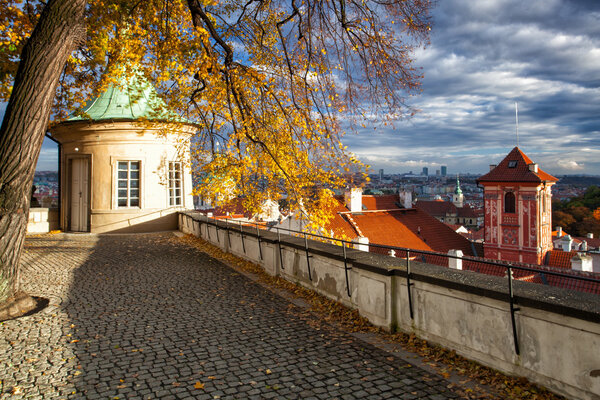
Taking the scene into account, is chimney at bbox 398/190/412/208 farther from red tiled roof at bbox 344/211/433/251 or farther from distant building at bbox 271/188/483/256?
red tiled roof at bbox 344/211/433/251

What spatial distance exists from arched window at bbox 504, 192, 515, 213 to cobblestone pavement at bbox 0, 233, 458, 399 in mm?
48185

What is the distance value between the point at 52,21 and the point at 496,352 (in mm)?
7166

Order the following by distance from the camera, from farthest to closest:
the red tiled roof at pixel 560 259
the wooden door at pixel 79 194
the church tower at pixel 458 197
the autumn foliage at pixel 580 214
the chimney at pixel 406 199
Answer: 1. the church tower at pixel 458 197
2. the autumn foliage at pixel 580 214
3. the chimney at pixel 406 199
4. the red tiled roof at pixel 560 259
5. the wooden door at pixel 79 194

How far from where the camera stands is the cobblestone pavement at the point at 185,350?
4.17 m

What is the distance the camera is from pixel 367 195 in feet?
153

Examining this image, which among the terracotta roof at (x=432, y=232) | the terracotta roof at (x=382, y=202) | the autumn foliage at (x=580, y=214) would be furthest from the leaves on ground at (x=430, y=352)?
the autumn foliage at (x=580, y=214)

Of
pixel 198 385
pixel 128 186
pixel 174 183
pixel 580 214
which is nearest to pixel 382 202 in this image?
pixel 174 183

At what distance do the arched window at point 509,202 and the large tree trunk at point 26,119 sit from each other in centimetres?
5116

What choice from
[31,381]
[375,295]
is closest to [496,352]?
[375,295]

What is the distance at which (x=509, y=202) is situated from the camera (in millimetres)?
50844

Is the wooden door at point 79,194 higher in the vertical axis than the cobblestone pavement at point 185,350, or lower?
higher

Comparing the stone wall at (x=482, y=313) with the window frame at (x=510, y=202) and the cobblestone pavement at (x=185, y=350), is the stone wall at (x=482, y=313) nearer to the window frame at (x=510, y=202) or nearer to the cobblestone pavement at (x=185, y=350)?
the cobblestone pavement at (x=185, y=350)

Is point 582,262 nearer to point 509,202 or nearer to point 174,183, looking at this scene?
point 509,202

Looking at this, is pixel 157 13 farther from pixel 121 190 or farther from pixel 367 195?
pixel 367 195
